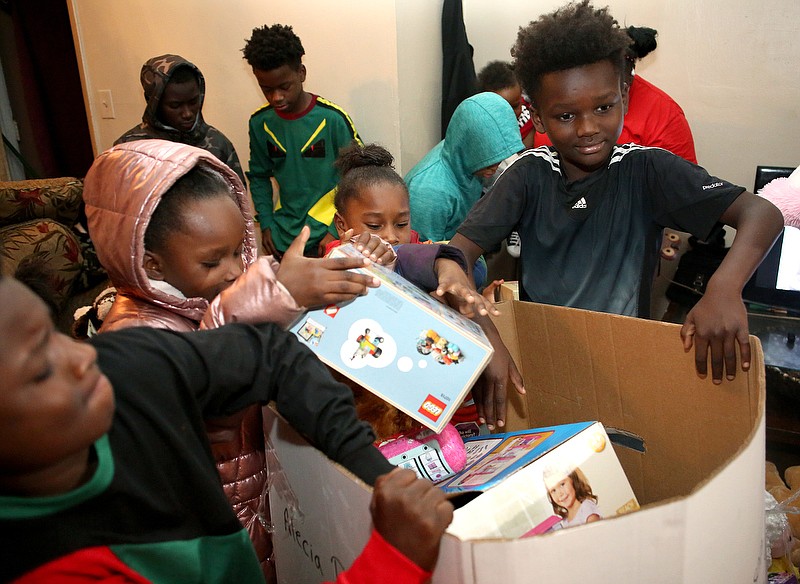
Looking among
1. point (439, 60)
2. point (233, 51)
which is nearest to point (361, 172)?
point (439, 60)

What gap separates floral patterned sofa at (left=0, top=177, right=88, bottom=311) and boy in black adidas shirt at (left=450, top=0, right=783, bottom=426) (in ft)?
5.06

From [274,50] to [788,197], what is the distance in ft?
6.01

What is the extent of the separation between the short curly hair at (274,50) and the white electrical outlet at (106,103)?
141cm

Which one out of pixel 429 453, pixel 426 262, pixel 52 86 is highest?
pixel 52 86

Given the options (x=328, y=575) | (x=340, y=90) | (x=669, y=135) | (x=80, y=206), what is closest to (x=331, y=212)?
(x=340, y=90)

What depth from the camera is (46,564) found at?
0.51 meters

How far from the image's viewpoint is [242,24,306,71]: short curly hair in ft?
8.01

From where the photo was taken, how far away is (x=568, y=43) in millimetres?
1221

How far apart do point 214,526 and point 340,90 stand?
233 centimetres

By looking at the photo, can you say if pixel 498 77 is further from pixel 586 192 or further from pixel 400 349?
pixel 400 349

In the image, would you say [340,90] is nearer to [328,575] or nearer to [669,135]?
[669,135]

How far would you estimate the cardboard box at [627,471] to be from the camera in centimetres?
51

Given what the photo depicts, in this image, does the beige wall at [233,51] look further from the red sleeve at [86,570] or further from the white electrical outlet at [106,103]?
the red sleeve at [86,570]

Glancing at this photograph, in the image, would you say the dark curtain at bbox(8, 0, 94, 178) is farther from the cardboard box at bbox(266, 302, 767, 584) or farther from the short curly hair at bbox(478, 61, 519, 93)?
the cardboard box at bbox(266, 302, 767, 584)
